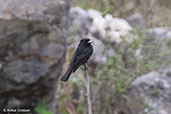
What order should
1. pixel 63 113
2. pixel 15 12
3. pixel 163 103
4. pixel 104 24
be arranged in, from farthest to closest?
1. pixel 104 24
2. pixel 163 103
3. pixel 63 113
4. pixel 15 12

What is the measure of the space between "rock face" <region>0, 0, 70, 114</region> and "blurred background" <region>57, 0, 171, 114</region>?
1.54 m

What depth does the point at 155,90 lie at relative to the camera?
5605 mm

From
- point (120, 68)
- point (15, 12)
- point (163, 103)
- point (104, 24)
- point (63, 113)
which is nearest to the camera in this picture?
point (15, 12)

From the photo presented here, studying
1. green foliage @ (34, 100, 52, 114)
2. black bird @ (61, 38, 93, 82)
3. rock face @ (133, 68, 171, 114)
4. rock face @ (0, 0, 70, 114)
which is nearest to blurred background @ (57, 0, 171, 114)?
rock face @ (133, 68, 171, 114)

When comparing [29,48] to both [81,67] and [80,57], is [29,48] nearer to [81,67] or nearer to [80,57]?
[80,57]

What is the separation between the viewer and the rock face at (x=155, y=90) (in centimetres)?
554

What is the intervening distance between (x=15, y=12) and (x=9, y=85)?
0.93 meters

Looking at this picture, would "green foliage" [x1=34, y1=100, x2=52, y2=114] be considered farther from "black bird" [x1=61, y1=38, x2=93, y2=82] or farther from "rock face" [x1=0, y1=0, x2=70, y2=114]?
"black bird" [x1=61, y1=38, x2=93, y2=82]

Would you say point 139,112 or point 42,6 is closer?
point 42,6

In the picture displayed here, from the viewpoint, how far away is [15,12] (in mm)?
3457

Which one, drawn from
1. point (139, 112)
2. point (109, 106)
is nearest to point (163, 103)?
point (139, 112)

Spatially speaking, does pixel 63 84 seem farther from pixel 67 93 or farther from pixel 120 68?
pixel 120 68

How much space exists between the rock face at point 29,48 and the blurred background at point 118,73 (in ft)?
5.04

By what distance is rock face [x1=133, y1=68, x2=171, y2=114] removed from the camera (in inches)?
218
